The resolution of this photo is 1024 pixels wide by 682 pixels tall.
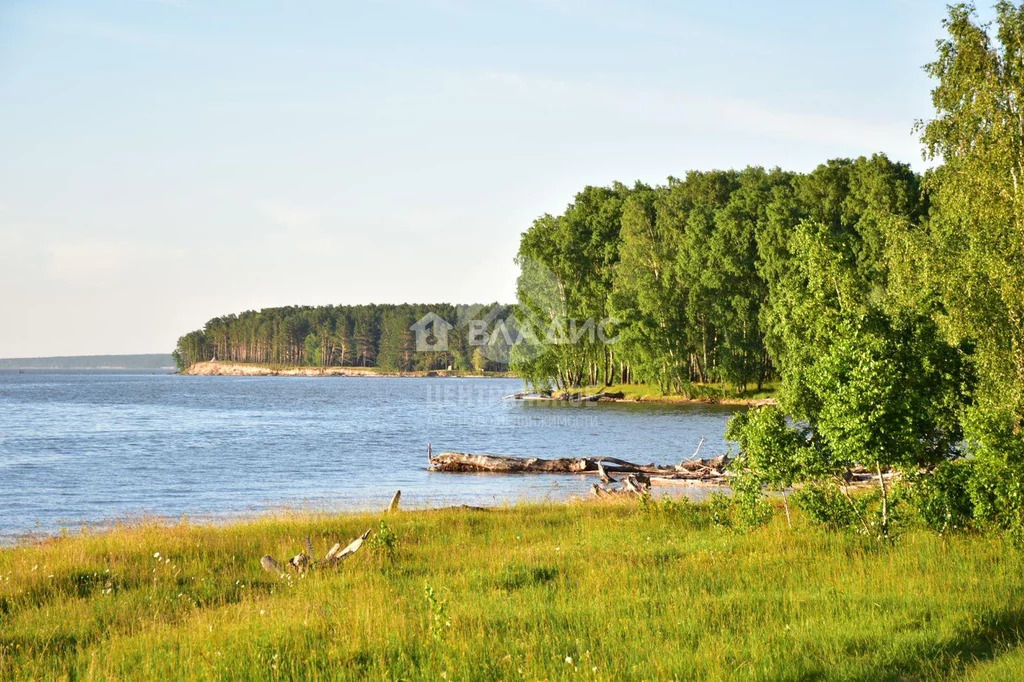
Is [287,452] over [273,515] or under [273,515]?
under

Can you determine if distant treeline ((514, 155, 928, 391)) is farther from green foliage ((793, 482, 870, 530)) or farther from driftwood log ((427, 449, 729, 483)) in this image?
green foliage ((793, 482, 870, 530))

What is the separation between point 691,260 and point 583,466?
48.5 m

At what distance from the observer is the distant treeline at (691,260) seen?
251 feet

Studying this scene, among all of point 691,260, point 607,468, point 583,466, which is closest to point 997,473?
point 607,468

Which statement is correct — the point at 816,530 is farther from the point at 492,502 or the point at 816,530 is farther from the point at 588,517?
the point at 492,502

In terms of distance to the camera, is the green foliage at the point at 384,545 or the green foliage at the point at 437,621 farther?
the green foliage at the point at 384,545

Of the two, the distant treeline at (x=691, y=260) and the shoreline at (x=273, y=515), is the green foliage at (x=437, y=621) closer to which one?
the shoreline at (x=273, y=515)

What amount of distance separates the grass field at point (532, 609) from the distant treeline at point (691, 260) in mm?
52148

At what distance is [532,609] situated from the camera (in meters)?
12.3

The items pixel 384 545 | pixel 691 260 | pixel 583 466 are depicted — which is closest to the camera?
pixel 384 545

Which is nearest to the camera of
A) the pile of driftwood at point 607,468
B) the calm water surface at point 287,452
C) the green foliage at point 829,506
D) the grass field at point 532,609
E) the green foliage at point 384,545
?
the grass field at point 532,609

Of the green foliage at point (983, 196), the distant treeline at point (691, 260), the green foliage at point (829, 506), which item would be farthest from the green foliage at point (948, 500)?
the distant treeline at point (691, 260)

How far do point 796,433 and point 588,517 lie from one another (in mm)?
6118

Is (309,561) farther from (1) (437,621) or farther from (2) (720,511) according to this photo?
(2) (720,511)
